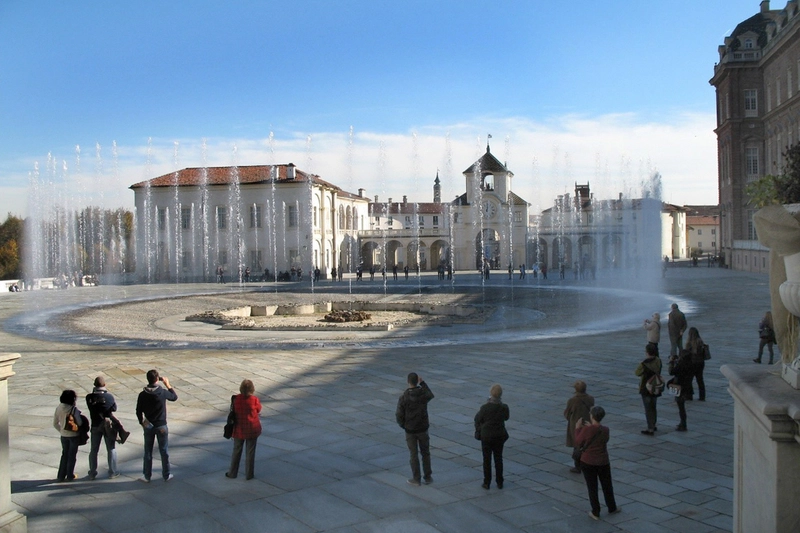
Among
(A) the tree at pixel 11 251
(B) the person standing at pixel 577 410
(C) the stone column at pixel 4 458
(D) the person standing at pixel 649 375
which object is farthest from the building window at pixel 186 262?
(C) the stone column at pixel 4 458

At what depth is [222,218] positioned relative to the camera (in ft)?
186

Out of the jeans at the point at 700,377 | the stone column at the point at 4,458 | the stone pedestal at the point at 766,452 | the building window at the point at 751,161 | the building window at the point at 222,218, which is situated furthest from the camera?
the building window at the point at 222,218

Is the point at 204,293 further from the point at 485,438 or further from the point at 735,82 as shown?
the point at 735,82

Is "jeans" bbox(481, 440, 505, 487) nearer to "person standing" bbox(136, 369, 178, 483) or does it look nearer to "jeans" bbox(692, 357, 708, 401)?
"person standing" bbox(136, 369, 178, 483)

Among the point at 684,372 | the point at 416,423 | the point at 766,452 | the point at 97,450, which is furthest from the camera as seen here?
the point at 684,372

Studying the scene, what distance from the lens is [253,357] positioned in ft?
50.0

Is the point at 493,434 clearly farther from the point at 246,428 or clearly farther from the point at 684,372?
the point at 684,372

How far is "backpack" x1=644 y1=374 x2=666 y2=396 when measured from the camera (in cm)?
823

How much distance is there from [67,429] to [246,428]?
1.77 meters

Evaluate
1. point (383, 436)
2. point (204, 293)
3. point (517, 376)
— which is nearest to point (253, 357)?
point (517, 376)

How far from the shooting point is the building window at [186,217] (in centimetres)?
5669

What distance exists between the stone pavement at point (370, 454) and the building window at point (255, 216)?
42460mm

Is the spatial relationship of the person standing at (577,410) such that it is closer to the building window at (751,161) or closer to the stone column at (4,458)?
the stone column at (4,458)

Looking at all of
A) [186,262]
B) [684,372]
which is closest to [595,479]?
[684,372]
